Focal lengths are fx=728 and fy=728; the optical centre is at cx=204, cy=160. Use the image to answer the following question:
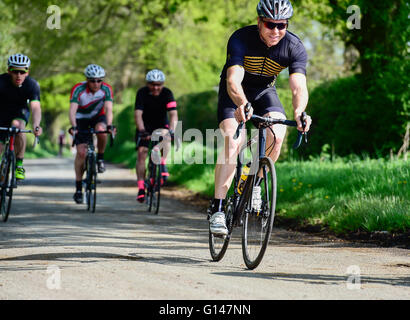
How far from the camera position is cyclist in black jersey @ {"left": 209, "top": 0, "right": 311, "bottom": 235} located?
6.02 metres

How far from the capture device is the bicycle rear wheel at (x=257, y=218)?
5910 mm

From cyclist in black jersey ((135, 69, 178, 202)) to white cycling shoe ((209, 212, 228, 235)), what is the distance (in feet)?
17.5

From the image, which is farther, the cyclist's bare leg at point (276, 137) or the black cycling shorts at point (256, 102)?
the black cycling shorts at point (256, 102)

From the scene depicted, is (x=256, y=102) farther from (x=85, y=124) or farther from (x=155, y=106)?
(x=85, y=124)

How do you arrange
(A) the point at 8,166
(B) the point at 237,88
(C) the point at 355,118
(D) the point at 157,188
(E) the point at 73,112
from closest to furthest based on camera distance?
(B) the point at 237,88, (A) the point at 8,166, (E) the point at 73,112, (D) the point at 157,188, (C) the point at 355,118

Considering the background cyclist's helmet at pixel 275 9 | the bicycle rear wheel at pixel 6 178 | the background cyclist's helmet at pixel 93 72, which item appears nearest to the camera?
the background cyclist's helmet at pixel 275 9

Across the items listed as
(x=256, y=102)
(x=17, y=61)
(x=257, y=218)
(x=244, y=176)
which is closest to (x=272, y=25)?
(x=256, y=102)

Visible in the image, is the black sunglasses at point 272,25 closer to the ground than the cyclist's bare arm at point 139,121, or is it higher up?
higher up

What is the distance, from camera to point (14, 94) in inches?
398

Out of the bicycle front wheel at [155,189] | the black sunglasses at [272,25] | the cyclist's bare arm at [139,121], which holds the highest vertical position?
the black sunglasses at [272,25]

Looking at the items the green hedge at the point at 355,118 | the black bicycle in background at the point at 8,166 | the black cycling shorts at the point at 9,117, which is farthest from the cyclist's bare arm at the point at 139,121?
the green hedge at the point at 355,118

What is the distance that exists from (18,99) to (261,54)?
499 cm

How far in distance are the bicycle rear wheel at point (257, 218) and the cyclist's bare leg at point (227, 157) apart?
0.31 meters

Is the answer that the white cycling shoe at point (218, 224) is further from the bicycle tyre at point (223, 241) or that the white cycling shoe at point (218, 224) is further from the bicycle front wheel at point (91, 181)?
the bicycle front wheel at point (91, 181)
